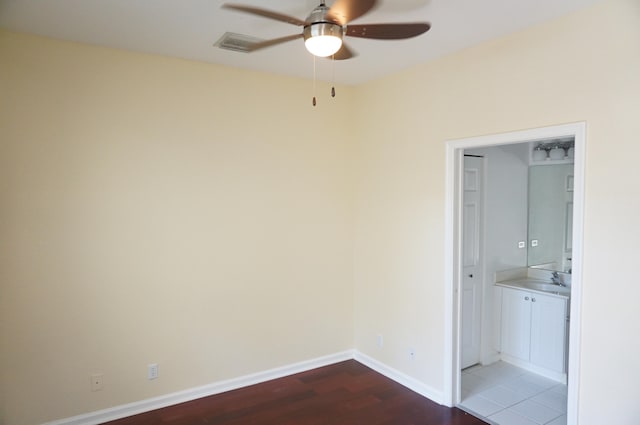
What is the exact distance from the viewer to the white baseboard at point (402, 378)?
365 centimetres

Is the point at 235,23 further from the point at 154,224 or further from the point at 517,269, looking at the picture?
the point at 517,269

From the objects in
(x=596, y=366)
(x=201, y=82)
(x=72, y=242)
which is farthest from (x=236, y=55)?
(x=596, y=366)

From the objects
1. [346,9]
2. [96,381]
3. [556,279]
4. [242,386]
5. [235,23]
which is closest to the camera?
[346,9]

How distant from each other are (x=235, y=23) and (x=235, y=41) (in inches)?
14.0

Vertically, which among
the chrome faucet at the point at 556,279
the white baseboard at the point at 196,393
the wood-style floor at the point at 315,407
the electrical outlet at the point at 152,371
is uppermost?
the chrome faucet at the point at 556,279

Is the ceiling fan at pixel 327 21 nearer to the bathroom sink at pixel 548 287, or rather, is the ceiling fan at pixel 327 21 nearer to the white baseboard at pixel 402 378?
the white baseboard at pixel 402 378

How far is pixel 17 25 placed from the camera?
2818 mm

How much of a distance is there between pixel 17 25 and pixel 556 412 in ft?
16.6

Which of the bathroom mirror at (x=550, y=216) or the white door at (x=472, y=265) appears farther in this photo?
the bathroom mirror at (x=550, y=216)

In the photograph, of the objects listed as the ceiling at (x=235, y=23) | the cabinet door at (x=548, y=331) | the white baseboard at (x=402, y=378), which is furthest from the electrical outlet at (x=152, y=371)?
the cabinet door at (x=548, y=331)

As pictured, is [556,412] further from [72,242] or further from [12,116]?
[12,116]

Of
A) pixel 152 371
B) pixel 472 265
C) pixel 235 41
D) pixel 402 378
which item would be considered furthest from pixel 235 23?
pixel 402 378

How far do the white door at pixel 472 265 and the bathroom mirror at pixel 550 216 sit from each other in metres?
0.87

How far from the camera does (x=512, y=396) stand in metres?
3.68
